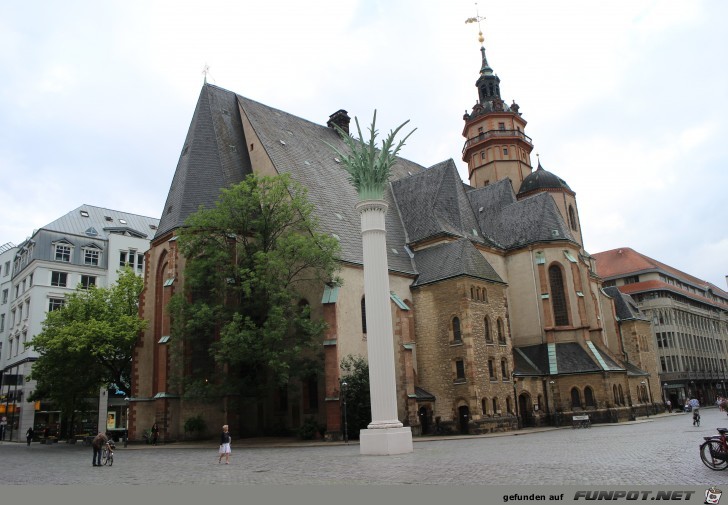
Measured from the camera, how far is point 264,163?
127 feet

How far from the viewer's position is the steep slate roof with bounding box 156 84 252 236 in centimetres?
3725

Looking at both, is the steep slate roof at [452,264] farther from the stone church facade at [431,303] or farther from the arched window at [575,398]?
the arched window at [575,398]

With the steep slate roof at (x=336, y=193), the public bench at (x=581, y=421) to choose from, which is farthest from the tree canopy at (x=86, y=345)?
the public bench at (x=581, y=421)

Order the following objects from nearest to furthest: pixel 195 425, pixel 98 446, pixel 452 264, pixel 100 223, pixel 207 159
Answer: pixel 98 446 < pixel 195 425 < pixel 452 264 < pixel 207 159 < pixel 100 223

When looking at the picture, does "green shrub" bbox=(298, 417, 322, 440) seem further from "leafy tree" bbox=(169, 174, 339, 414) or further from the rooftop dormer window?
the rooftop dormer window

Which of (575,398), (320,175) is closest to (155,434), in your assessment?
(320,175)

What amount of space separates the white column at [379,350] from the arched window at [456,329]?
13.6 meters

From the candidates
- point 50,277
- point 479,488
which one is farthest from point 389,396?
point 50,277

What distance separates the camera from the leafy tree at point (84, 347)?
34.7 m

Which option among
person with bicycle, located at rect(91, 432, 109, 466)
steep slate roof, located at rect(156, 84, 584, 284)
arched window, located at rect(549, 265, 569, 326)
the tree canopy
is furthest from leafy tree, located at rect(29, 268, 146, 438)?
arched window, located at rect(549, 265, 569, 326)

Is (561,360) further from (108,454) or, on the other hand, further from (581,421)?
(108,454)

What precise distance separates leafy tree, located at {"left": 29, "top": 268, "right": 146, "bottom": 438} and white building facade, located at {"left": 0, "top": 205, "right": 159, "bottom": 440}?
11669 millimetres

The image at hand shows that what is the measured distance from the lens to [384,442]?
2133cm

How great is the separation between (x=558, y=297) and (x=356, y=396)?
20.5 meters
